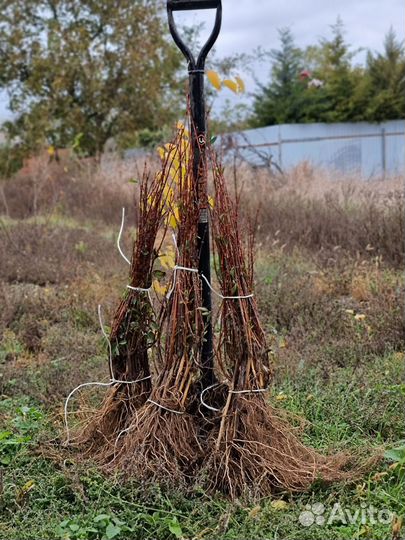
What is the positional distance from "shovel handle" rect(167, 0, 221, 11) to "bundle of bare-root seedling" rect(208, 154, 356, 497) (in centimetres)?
70

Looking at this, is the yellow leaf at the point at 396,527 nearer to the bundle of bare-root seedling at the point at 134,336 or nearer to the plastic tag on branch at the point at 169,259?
the bundle of bare-root seedling at the point at 134,336

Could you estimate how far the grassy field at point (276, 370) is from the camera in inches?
102

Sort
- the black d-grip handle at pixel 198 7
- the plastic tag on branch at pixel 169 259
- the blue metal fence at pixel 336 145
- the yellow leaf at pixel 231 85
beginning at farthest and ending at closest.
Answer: the blue metal fence at pixel 336 145 → the yellow leaf at pixel 231 85 → the plastic tag on branch at pixel 169 259 → the black d-grip handle at pixel 198 7

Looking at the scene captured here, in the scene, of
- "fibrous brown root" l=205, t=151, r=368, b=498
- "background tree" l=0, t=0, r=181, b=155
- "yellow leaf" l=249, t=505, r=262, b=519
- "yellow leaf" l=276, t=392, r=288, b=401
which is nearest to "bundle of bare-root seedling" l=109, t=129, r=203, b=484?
"fibrous brown root" l=205, t=151, r=368, b=498

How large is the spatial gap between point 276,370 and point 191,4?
2.15m

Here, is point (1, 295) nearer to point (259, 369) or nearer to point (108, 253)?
point (108, 253)

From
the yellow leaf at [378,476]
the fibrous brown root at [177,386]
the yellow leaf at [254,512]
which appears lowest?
the yellow leaf at [254,512]

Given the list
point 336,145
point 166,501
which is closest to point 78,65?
point 336,145

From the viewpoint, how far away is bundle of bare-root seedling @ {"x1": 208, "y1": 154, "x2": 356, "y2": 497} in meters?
2.77

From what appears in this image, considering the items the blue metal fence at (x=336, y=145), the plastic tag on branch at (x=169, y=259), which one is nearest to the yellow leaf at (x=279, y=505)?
the plastic tag on branch at (x=169, y=259)

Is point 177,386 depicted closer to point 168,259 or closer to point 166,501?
point 166,501

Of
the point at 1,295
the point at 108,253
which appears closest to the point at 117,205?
the point at 108,253

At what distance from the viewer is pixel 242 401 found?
2.79m

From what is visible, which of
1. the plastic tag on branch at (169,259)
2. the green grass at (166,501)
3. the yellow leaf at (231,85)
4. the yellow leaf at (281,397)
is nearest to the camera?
the green grass at (166,501)
